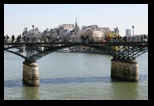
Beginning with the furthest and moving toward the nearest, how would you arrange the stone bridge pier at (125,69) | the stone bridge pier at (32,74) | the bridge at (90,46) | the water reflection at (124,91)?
the stone bridge pier at (125,69)
the bridge at (90,46)
the stone bridge pier at (32,74)
the water reflection at (124,91)

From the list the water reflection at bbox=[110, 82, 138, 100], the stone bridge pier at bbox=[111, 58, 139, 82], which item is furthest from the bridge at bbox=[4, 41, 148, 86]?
the water reflection at bbox=[110, 82, 138, 100]

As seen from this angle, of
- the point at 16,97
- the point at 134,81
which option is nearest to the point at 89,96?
the point at 16,97

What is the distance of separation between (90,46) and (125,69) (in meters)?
4.18

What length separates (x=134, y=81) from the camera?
1235 inches

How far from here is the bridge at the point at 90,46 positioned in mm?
28652

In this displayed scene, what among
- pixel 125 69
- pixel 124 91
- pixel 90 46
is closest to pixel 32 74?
pixel 90 46

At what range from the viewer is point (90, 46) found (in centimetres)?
3262

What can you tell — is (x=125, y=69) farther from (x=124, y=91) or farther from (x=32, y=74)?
(x=32, y=74)

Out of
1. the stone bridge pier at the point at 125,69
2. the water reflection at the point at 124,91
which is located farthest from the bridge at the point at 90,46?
the water reflection at the point at 124,91

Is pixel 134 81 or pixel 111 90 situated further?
pixel 134 81

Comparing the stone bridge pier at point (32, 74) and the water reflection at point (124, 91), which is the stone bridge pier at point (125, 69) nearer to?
the water reflection at point (124, 91)

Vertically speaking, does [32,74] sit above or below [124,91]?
above
